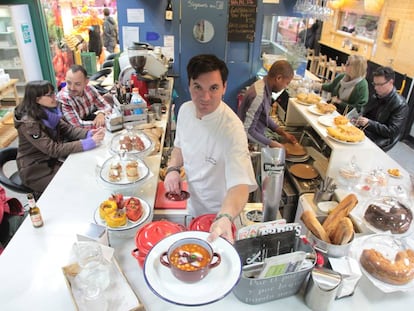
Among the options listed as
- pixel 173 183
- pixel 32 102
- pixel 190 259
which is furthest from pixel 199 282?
pixel 32 102

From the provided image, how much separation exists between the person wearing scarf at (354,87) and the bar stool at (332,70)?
3.15m

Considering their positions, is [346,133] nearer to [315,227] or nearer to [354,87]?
[315,227]

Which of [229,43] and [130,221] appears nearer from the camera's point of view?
[130,221]

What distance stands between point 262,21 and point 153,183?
145 inches

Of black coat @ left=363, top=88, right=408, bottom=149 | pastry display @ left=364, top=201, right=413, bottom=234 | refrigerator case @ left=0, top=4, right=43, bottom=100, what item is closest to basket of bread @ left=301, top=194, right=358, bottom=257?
pastry display @ left=364, top=201, right=413, bottom=234

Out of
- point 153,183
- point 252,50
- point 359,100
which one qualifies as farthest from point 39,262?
point 252,50

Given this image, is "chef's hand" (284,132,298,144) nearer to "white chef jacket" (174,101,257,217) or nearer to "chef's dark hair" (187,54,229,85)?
"white chef jacket" (174,101,257,217)

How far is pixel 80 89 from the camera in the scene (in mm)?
3139

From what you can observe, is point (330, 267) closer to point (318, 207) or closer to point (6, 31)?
point (318, 207)

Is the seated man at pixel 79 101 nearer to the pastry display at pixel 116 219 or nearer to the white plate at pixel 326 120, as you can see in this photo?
the pastry display at pixel 116 219

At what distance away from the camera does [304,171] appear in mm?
3037

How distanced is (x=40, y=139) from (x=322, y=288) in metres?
2.13

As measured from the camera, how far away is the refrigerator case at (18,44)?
5211 millimetres

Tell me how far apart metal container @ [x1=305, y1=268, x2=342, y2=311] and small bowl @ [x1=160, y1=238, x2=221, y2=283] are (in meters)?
0.37
